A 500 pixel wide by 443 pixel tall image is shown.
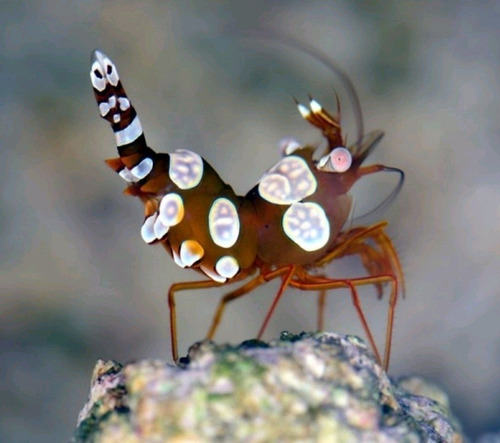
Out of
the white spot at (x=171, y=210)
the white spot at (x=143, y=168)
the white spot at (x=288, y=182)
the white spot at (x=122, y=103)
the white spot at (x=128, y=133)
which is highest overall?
the white spot at (x=122, y=103)

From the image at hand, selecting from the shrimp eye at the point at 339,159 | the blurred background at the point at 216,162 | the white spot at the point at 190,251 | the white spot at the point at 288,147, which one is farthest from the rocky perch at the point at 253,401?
the blurred background at the point at 216,162

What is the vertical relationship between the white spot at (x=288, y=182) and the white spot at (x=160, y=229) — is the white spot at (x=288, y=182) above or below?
above

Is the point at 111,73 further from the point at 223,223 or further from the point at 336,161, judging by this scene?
the point at 336,161

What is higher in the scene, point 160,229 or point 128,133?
point 128,133

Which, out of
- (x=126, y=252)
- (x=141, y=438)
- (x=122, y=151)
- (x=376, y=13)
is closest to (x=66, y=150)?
(x=126, y=252)

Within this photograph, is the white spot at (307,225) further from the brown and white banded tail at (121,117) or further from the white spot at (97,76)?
the white spot at (97,76)

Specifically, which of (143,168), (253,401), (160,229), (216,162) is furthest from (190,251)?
(216,162)

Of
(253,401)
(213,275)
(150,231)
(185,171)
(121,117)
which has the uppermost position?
(121,117)
